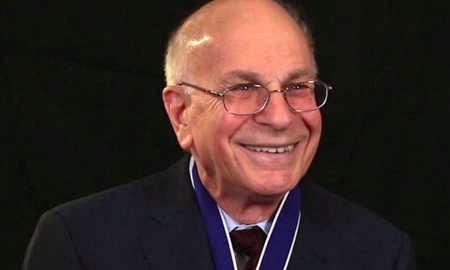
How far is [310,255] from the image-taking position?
2.45 meters

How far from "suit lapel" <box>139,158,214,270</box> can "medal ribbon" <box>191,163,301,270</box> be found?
2 cm

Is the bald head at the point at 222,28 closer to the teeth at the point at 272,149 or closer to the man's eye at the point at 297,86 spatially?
the man's eye at the point at 297,86

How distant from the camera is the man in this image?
2.24 metres

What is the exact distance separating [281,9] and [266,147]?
38 centimetres

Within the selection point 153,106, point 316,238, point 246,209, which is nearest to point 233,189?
point 246,209

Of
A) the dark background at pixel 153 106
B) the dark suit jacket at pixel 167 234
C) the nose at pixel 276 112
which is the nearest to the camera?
the nose at pixel 276 112

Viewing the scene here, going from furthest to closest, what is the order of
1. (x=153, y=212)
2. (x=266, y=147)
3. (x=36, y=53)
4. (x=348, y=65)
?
(x=348, y=65), (x=36, y=53), (x=153, y=212), (x=266, y=147)

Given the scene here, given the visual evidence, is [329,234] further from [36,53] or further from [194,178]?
[36,53]

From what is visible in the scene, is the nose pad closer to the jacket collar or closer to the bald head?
the bald head

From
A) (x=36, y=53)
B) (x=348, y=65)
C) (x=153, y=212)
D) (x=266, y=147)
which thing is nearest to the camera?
(x=266, y=147)

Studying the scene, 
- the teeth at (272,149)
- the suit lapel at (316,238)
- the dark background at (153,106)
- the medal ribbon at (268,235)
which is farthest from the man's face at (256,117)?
the dark background at (153,106)

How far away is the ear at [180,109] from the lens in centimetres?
237

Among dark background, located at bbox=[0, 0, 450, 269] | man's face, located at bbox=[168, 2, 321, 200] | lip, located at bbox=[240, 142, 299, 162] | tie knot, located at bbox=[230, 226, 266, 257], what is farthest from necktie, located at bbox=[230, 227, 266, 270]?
dark background, located at bbox=[0, 0, 450, 269]

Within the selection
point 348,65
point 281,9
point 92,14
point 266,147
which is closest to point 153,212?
point 266,147
